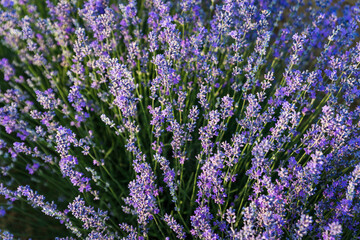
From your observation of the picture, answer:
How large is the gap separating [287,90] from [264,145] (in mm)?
673

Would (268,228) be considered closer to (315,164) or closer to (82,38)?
(315,164)

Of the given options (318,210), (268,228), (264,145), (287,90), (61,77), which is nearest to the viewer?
(268,228)

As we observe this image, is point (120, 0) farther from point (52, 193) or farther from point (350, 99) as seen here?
point (350, 99)

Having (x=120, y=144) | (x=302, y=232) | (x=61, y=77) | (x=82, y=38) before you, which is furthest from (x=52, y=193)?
(x=302, y=232)

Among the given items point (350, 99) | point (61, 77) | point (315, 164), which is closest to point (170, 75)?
point (315, 164)

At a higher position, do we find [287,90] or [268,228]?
[287,90]

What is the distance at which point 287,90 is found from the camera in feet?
7.14

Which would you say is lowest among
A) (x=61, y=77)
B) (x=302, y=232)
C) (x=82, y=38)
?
(x=302, y=232)

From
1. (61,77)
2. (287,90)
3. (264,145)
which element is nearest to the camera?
(264,145)

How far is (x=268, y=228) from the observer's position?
1.55 metres

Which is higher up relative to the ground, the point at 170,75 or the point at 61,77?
the point at 61,77

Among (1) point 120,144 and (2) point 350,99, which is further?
(1) point 120,144

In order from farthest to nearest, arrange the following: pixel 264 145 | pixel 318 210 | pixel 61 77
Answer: pixel 61 77 < pixel 318 210 < pixel 264 145

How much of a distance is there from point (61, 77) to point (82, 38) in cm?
108
